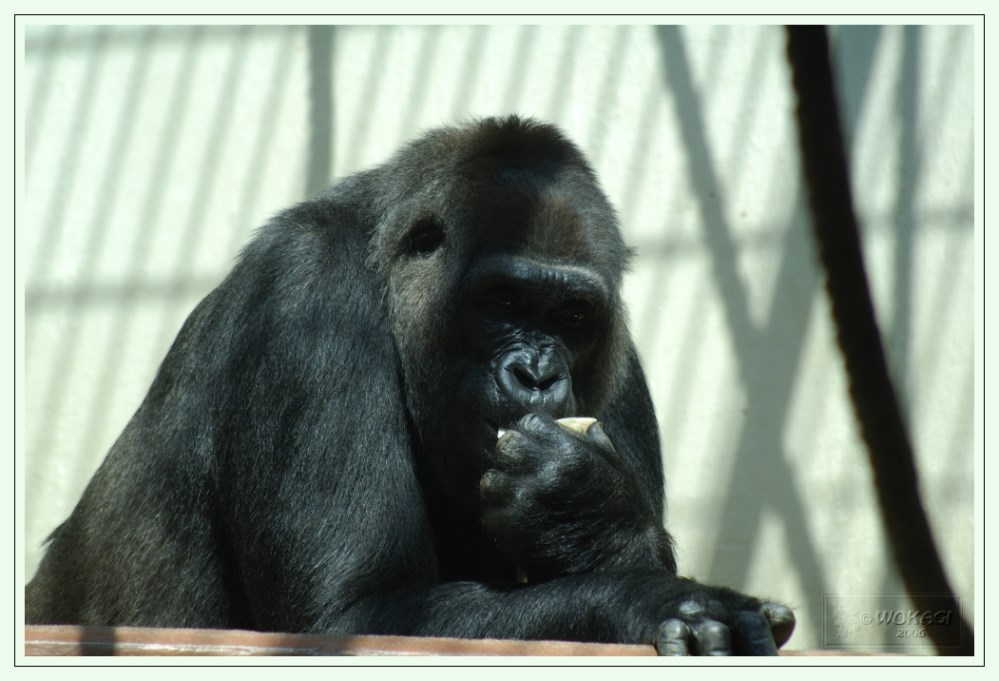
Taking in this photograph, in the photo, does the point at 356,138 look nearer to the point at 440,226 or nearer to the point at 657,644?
the point at 440,226

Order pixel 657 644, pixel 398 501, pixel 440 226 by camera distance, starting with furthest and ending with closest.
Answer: pixel 440 226 → pixel 398 501 → pixel 657 644

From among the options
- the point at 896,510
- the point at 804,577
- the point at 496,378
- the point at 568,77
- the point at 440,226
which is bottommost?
the point at 804,577

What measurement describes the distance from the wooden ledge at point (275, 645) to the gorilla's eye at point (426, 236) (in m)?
1.88

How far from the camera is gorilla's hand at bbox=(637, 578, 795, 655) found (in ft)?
10.3

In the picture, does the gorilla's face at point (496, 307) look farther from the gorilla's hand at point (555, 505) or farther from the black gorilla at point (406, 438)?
the gorilla's hand at point (555, 505)

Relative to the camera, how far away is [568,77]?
6637 millimetres

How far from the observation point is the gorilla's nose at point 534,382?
395 centimetres

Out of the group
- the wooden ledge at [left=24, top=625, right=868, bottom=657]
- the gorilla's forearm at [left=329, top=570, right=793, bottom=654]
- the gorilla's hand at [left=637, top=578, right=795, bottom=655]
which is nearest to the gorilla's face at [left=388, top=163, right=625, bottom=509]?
the gorilla's forearm at [left=329, top=570, right=793, bottom=654]

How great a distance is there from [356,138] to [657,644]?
13.4 feet

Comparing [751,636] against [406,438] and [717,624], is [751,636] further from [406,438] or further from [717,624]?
[406,438]

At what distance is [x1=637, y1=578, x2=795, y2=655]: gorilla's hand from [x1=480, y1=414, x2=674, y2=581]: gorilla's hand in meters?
0.48

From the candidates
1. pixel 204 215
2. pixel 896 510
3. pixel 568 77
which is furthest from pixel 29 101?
pixel 896 510

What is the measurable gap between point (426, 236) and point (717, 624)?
74.9 inches

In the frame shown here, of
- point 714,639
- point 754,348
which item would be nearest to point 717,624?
point 714,639
